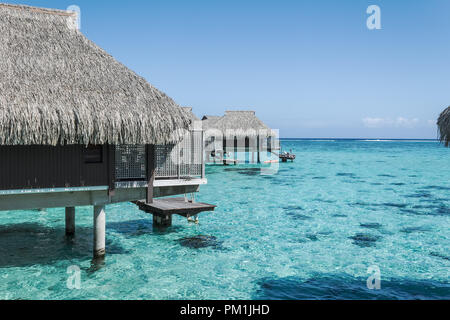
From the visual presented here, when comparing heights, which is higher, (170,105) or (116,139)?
(170,105)

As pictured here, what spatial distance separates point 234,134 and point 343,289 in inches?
1322

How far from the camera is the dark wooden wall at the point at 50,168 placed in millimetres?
9328

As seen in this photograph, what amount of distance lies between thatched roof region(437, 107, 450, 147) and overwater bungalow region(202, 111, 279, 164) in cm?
3242

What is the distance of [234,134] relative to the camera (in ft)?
143

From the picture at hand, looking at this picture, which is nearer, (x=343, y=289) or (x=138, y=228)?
(x=343, y=289)

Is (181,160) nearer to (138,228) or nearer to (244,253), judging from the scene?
(244,253)

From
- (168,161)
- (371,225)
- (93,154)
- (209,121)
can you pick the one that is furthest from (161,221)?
(209,121)

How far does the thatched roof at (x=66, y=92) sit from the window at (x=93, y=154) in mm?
689

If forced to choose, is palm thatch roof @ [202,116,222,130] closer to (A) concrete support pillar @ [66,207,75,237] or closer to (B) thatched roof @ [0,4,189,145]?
(A) concrete support pillar @ [66,207,75,237]

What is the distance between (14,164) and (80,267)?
3.72 metres

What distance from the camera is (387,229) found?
1714 centimetres
